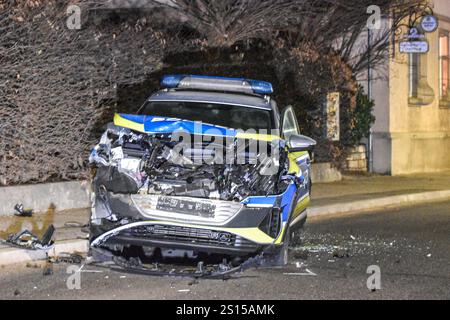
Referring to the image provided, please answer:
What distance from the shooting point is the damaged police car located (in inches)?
333

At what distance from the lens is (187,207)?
8.46 meters

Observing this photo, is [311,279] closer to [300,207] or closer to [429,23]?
[300,207]

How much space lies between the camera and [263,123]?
1042 cm

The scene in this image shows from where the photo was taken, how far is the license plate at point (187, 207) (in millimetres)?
8461

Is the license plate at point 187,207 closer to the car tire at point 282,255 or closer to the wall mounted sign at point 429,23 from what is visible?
the car tire at point 282,255

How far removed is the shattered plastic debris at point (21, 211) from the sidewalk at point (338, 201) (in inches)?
4.0

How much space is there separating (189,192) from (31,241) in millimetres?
2385

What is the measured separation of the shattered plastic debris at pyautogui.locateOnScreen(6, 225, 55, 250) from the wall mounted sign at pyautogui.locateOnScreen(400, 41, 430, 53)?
13.1m

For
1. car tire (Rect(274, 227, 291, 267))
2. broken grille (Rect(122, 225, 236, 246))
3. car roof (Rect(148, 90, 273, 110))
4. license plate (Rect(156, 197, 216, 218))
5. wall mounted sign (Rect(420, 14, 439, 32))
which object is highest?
wall mounted sign (Rect(420, 14, 439, 32))

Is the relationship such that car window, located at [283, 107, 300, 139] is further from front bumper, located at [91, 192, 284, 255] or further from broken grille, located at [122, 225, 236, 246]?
broken grille, located at [122, 225, 236, 246]

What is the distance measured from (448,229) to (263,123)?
3944 millimetres

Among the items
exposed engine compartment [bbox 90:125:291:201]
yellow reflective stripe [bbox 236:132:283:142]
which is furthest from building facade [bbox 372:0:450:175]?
exposed engine compartment [bbox 90:125:291:201]
